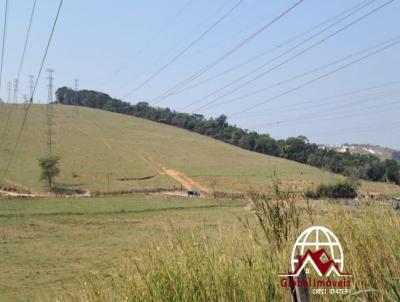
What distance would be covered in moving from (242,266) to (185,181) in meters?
86.6

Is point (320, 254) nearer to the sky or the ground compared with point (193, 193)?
nearer to the ground

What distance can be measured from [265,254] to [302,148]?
101864 millimetres

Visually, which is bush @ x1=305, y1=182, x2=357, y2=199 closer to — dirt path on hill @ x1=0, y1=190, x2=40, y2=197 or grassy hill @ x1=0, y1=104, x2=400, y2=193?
grassy hill @ x1=0, y1=104, x2=400, y2=193

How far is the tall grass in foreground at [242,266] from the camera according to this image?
11.9 feet

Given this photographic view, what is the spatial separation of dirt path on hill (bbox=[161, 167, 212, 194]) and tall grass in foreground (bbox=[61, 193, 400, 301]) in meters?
78.9

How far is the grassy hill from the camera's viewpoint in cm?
8412

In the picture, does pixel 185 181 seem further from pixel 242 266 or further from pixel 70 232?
pixel 242 266

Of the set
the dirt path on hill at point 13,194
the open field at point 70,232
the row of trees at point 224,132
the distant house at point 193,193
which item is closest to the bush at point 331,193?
the open field at point 70,232

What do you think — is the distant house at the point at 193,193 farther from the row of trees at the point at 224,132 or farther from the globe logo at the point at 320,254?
the globe logo at the point at 320,254

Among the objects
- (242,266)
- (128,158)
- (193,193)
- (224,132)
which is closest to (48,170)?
(128,158)

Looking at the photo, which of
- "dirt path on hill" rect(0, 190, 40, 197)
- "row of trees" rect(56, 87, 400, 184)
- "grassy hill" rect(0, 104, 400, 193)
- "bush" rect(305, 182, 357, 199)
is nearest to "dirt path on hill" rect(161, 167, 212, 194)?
"grassy hill" rect(0, 104, 400, 193)

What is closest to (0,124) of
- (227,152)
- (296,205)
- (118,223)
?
(227,152)

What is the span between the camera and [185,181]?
3553 inches

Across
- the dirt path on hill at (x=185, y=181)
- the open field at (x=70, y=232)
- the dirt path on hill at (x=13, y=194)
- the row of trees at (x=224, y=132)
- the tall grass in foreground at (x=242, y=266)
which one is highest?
the row of trees at (x=224, y=132)
